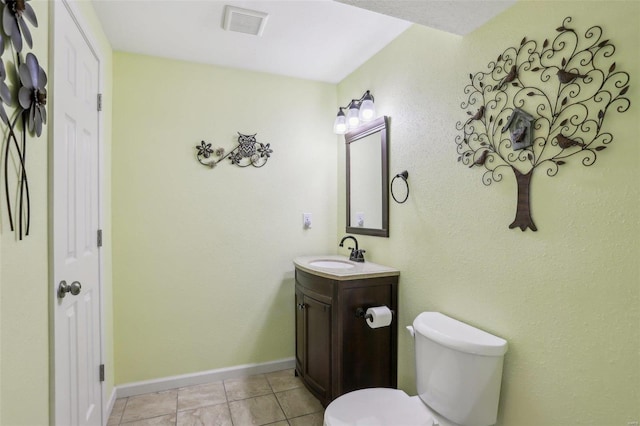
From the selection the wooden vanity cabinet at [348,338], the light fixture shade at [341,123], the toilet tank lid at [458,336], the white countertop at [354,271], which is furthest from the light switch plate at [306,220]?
the toilet tank lid at [458,336]

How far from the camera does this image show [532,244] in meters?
1.24

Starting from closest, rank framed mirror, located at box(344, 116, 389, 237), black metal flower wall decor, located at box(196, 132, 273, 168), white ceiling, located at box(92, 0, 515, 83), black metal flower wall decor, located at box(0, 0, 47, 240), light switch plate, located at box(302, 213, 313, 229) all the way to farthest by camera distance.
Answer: black metal flower wall decor, located at box(0, 0, 47, 240) < white ceiling, located at box(92, 0, 515, 83) < framed mirror, located at box(344, 116, 389, 237) < black metal flower wall decor, located at box(196, 132, 273, 168) < light switch plate, located at box(302, 213, 313, 229)

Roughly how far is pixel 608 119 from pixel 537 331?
78 cm

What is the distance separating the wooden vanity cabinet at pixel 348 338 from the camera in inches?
73.8

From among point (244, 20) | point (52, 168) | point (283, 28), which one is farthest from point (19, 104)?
point (283, 28)

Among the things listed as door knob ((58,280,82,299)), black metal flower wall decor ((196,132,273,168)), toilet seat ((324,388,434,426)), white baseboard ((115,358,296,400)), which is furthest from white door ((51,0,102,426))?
toilet seat ((324,388,434,426))

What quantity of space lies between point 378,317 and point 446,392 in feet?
1.78

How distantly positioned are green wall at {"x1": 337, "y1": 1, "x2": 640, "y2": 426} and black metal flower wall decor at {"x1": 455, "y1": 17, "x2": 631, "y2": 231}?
0.11 feet

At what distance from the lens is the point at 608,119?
3.33ft

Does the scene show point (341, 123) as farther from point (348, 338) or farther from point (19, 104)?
point (19, 104)

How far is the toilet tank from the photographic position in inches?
49.8

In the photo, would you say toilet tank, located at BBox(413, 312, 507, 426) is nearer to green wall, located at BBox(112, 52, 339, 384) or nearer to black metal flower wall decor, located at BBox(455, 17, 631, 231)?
black metal flower wall decor, located at BBox(455, 17, 631, 231)

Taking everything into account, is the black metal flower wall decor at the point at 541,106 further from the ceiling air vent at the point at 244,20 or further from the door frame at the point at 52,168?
the door frame at the point at 52,168

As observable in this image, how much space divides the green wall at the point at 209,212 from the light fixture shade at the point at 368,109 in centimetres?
60
